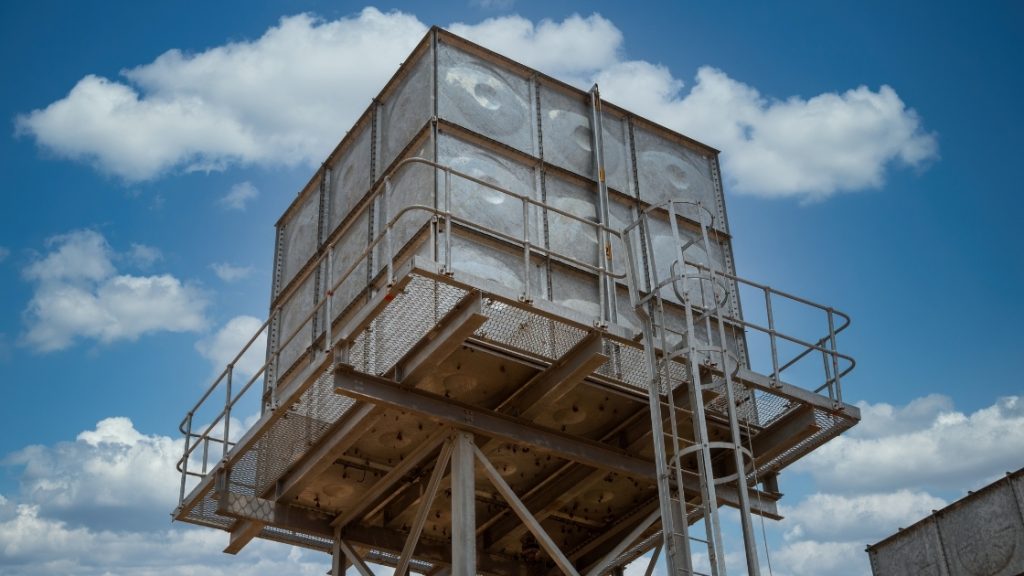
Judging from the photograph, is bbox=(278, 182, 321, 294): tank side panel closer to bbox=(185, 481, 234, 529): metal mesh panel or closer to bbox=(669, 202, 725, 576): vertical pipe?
bbox=(185, 481, 234, 529): metal mesh panel

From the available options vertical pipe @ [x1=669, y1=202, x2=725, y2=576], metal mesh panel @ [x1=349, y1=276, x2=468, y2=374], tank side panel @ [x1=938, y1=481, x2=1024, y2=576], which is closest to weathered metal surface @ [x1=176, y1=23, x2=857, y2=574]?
metal mesh panel @ [x1=349, y1=276, x2=468, y2=374]

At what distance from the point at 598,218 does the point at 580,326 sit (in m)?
4.14

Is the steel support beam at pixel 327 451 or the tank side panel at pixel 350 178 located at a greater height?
the tank side panel at pixel 350 178

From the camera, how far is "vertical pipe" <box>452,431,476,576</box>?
49.8ft

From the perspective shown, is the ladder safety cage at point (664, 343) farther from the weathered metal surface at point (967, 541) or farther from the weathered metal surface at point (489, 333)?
the weathered metal surface at point (967, 541)

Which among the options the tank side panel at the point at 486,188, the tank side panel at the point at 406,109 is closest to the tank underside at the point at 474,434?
the tank side panel at the point at 486,188

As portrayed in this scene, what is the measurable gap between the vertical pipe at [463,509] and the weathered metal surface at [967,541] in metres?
9.13

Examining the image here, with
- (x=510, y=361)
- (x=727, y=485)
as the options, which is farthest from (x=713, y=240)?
(x=510, y=361)

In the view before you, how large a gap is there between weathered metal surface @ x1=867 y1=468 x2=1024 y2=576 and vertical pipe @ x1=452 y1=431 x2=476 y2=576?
9.13 m

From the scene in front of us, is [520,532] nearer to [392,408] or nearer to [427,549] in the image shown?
[427,549]

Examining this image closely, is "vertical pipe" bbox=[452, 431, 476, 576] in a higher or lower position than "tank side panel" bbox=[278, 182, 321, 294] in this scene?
lower

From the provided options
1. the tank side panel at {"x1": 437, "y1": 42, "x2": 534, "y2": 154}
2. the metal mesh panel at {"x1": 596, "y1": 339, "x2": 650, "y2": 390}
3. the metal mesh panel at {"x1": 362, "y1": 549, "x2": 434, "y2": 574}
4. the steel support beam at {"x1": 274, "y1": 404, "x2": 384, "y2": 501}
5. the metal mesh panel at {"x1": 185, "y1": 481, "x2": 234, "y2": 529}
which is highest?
the tank side panel at {"x1": 437, "y1": 42, "x2": 534, "y2": 154}

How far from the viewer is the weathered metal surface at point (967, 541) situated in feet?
62.5

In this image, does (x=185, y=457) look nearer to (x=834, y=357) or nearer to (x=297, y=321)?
(x=297, y=321)
